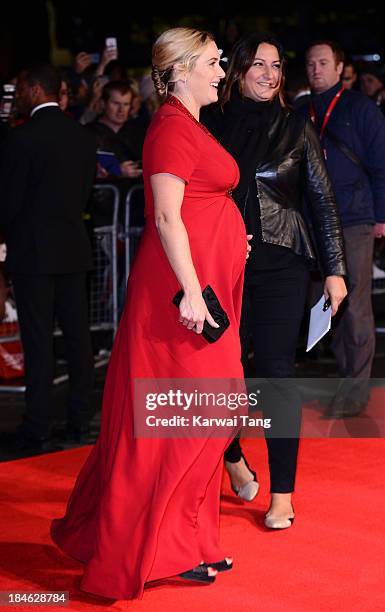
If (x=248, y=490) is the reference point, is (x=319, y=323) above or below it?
above

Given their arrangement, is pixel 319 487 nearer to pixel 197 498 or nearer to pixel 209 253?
pixel 197 498

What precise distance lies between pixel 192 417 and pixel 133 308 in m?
0.43

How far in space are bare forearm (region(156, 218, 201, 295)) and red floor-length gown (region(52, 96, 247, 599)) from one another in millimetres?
162

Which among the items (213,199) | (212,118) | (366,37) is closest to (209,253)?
(213,199)

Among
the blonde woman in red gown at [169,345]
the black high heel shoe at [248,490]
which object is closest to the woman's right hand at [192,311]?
the blonde woman in red gown at [169,345]

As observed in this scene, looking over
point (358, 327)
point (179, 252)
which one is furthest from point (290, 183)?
point (358, 327)

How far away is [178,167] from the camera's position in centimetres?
382

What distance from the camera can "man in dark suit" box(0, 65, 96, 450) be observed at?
614 centimetres

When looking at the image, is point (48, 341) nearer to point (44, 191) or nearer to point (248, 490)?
point (44, 191)

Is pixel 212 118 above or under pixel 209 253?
above

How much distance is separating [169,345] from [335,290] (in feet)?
3.75

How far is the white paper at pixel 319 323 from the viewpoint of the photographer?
487 cm

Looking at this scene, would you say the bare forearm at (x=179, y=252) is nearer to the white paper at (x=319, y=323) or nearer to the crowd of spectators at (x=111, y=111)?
the white paper at (x=319, y=323)

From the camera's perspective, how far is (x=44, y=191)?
20.3ft
